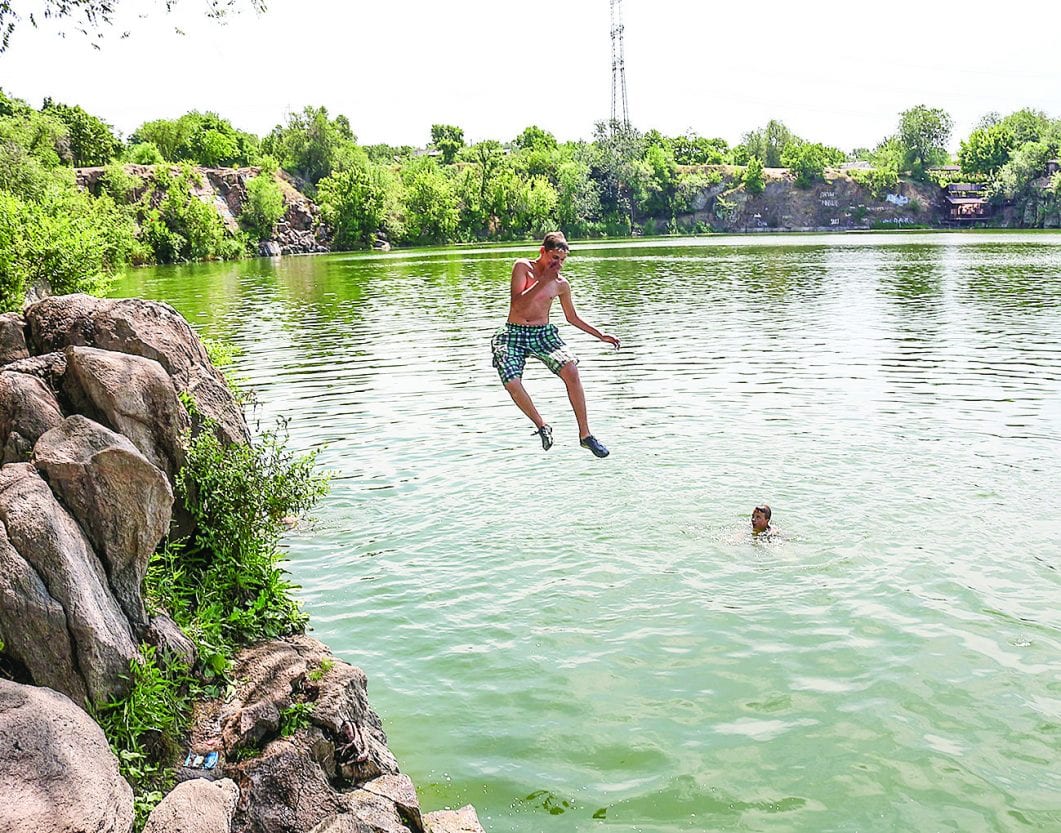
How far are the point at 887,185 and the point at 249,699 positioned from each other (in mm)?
177580

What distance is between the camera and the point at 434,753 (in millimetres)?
7977

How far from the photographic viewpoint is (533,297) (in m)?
11.8

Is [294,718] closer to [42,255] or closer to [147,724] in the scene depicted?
[147,724]

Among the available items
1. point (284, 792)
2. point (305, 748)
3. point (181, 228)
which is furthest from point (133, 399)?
point (181, 228)

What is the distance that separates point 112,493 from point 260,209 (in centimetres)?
11484

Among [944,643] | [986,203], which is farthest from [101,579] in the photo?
[986,203]

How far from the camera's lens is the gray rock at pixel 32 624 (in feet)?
18.9

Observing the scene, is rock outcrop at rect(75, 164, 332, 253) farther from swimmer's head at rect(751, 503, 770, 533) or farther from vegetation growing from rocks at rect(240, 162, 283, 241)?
swimmer's head at rect(751, 503, 770, 533)

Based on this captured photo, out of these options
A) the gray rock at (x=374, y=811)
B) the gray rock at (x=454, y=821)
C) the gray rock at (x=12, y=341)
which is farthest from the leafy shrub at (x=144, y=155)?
the gray rock at (x=374, y=811)

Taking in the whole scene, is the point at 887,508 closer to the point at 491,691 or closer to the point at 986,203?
the point at 491,691

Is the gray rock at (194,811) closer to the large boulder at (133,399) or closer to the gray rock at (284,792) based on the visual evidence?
the gray rock at (284,792)

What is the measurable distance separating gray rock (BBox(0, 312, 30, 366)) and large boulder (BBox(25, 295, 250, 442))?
0.10 meters

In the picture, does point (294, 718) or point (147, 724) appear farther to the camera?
point (294, 718)

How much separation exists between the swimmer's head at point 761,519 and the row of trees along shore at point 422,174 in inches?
1941
